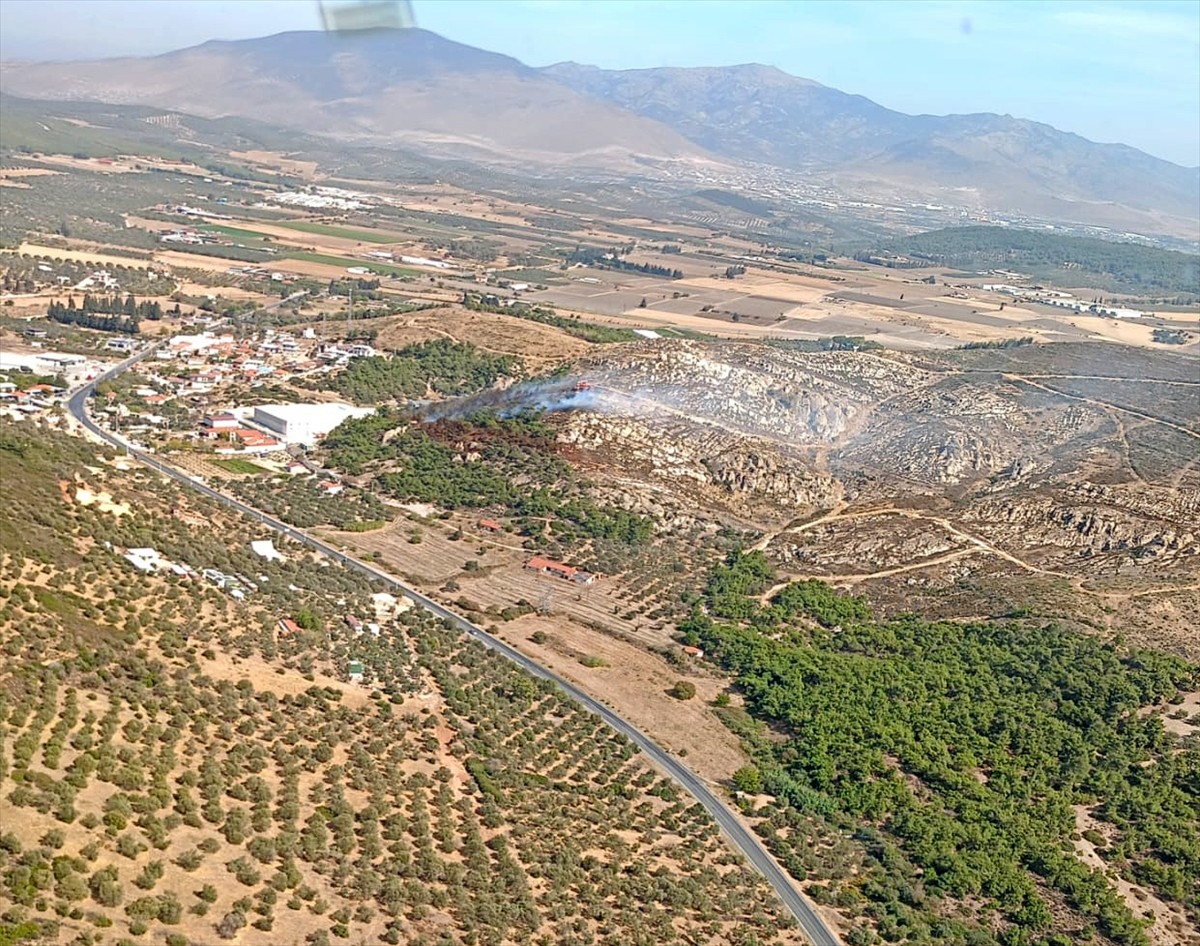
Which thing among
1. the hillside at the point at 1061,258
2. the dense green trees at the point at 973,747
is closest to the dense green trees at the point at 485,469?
the dense green trees at the point at 973,747

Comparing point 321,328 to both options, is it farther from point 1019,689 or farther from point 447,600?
point 1019,689

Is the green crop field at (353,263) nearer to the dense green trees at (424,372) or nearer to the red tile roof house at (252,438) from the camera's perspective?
the dense green trees at (424,372)

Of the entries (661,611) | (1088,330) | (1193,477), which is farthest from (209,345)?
(1088,330)

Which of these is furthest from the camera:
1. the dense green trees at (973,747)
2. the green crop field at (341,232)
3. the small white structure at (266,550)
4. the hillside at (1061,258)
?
the hillside at (1061,258)

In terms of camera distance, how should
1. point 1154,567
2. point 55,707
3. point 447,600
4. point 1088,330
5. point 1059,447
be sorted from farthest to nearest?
point 1088,330 < point 1059,447 < point 1154,567 < point 447,600 < point 55,707

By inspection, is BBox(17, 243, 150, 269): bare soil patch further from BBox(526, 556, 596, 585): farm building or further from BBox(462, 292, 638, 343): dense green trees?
BBox(526, 556, 596, 585): farm building

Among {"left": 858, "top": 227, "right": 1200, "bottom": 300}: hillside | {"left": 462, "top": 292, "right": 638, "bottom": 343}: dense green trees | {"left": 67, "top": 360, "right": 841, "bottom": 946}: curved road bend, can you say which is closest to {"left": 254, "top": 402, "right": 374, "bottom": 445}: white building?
{"left": 67, "top": 360, "right": 841, "bottom": 946}: curved road bend
